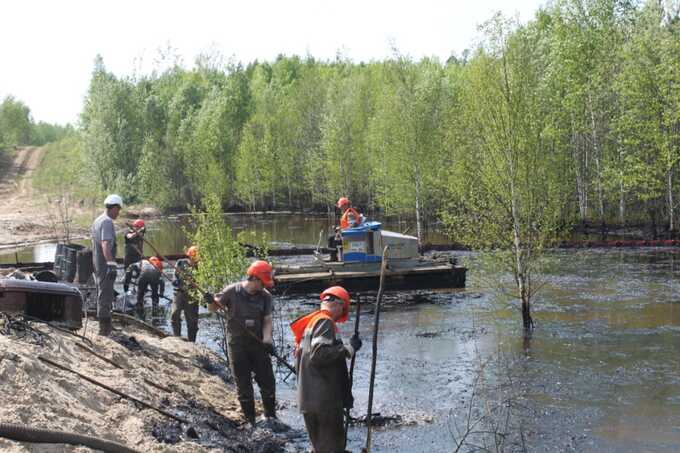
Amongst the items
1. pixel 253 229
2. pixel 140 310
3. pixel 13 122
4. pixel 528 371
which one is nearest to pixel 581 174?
pixel 253 229

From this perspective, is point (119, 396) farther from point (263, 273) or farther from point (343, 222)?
point (343, 222)

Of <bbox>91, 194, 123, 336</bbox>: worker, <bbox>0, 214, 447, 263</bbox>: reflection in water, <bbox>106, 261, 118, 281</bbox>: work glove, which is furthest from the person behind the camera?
<bbox>0, 214, 447, 263</bbox>: reflection in water

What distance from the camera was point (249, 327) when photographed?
31.6 ft

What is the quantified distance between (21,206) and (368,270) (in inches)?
1714

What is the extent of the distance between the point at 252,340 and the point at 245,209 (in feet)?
190

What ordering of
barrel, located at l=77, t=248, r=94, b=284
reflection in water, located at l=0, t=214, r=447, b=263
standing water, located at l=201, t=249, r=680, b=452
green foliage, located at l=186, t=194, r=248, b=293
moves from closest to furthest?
standing water, located at l=201, t=249, r=680, b=452 < barrel, located at l=77, t=248, r=94, b=284 < green foliage, located at l=186, t=194, r=248, b=293 < reflection in water, located at l=0, t=214, r=447, b=263

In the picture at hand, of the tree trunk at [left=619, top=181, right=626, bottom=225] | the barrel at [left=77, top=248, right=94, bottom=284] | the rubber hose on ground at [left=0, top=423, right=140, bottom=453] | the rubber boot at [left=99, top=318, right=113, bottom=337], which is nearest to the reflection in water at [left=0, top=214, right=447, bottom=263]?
the tree trunk at [left=619, top=181, right=626, bottom=225]

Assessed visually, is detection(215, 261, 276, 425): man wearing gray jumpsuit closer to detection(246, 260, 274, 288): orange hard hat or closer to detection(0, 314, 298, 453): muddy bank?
detection(246, 260, 274, 288): orange hard hat

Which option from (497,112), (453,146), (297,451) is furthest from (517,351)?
(453,146)

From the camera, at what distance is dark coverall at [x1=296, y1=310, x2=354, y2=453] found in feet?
22.4

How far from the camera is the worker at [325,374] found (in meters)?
6.86

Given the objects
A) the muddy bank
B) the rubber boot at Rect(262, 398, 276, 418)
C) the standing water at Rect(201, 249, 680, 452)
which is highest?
the muddy bank

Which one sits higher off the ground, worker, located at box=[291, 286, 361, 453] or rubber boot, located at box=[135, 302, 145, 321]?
worker, located at box=[291, 286, 361, 453]

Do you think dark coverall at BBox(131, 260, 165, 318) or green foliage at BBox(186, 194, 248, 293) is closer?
green foliage at BBox(186, 194, 248, 293)
